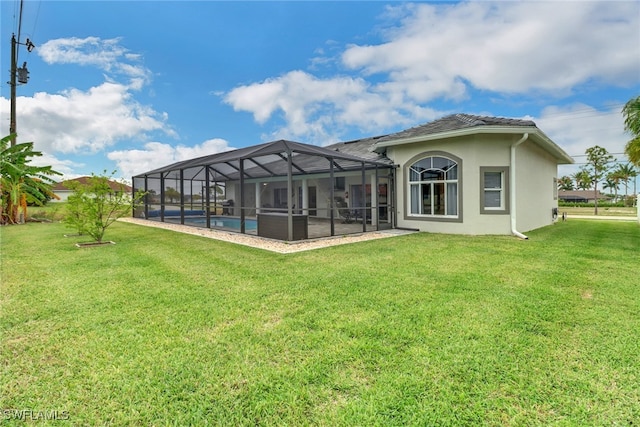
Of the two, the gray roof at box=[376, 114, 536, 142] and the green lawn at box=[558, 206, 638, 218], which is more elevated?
the gray roof at box=[376, 114, 536, 142]

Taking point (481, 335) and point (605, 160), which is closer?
point (481, 335)

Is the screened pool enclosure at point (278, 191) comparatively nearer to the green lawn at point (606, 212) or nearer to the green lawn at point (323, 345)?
the green lawn at point (323, 345)

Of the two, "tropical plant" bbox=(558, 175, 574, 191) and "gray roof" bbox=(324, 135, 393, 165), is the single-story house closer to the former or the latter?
"gray roof" bbox=(324, 135, 393, 165)

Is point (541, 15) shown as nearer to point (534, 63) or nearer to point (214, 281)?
point (534, 63)

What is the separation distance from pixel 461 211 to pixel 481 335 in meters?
9.03

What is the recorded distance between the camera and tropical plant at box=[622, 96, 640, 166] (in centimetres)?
1098

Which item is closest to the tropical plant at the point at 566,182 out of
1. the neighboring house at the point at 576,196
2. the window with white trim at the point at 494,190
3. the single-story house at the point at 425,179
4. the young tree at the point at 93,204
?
the neighboring house at the point at 576,196

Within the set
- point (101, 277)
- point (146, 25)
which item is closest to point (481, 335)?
point (101, 277)

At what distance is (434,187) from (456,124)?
96.8 inches

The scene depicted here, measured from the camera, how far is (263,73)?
20.3 meters

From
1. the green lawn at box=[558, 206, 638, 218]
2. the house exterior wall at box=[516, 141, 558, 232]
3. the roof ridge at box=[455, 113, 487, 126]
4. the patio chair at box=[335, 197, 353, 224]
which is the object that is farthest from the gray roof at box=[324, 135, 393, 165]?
the green lawn at box=[558, 206, 638, 218]

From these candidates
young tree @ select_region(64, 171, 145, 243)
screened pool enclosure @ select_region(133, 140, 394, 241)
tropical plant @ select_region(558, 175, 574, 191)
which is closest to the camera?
young tree @ select_region(64, 171, 145, 243)

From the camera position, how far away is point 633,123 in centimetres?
1110

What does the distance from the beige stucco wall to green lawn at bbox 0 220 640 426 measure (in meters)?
5.09
